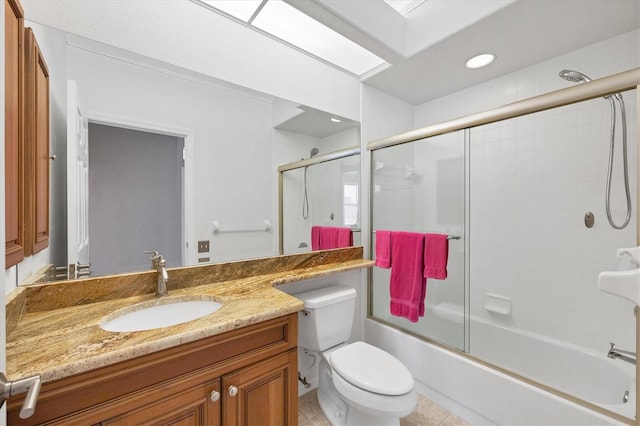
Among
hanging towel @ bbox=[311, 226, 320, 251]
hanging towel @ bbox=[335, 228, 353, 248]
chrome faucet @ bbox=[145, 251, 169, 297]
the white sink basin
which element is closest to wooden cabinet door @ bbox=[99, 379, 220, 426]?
the white sink basin

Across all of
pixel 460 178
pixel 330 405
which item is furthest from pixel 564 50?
pixel 330 405

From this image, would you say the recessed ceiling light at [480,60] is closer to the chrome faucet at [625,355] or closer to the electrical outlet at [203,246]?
the chrome faucet at [625,355]

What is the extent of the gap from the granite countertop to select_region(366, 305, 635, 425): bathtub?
37.9 inches

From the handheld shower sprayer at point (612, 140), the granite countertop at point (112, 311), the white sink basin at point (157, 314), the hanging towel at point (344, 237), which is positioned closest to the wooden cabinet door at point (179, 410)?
the granite countertop at point (112, 311)

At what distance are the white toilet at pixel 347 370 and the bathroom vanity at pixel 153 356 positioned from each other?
1.06 ft

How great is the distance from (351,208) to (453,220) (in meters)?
0.73

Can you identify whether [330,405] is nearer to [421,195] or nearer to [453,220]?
[453,220]

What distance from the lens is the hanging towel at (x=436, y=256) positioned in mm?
1729

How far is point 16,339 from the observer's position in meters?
0.78

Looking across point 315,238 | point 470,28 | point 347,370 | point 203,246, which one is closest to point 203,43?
point 203,246

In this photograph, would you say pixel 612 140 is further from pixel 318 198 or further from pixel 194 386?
pixel 194 386

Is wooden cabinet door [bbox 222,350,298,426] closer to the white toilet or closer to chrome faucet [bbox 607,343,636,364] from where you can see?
the white toilet

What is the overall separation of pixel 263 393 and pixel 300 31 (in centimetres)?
190

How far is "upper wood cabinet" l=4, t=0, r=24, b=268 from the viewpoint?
2.13ft
